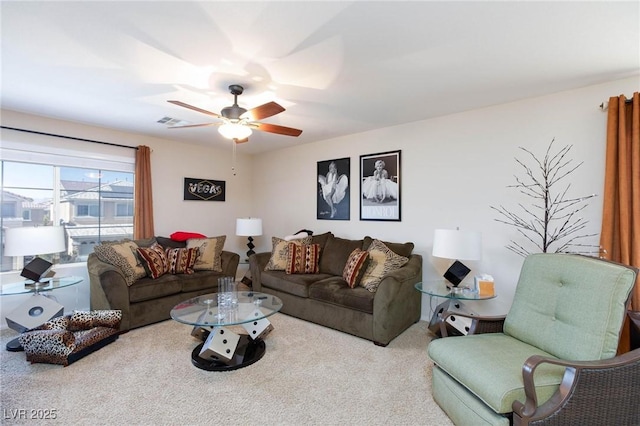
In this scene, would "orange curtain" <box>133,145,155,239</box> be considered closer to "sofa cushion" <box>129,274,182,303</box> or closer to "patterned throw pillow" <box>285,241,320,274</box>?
"sofa cushion" <box>129,274,182,303</box>

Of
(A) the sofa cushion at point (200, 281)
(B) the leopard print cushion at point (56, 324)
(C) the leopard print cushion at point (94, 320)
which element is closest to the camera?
(B) the leopard print cushion at point (56, 324)

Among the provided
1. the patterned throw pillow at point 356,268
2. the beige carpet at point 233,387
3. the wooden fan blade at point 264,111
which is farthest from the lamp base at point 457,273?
the wooden fan blade at point 264,111

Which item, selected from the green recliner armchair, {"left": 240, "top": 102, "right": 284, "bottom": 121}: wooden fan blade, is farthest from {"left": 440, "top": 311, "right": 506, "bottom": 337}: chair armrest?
{"left": 240, "top": 102, "right": 284, "bottom": 121}: wooden fan blade

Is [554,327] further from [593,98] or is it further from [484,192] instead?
[593,98]

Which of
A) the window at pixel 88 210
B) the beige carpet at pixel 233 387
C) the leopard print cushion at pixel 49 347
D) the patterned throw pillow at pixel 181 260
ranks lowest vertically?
the beige carpet at pixel 233 387

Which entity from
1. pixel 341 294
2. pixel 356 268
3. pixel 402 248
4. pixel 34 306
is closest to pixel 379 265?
pixel 356 268

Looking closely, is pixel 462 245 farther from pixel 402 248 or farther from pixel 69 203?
pixel 69 203

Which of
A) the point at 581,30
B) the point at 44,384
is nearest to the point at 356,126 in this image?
the point at 581,30

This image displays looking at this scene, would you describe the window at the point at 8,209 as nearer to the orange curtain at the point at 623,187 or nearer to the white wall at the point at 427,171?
the white wall at the point at 427,171

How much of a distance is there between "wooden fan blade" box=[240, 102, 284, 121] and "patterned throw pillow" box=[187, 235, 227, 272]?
2.26m

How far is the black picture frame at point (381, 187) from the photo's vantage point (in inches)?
156

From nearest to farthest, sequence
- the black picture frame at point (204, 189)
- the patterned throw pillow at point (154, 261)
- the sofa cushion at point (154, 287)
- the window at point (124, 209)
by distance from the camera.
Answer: the sofa cushion at point (154, 287) < the patterned throw pillow at point (154, 261) < the window at point (124, 209) < the black picture frame at point (204, 189)

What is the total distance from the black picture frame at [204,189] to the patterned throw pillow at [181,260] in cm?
126

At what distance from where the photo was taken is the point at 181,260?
13.0 ft
